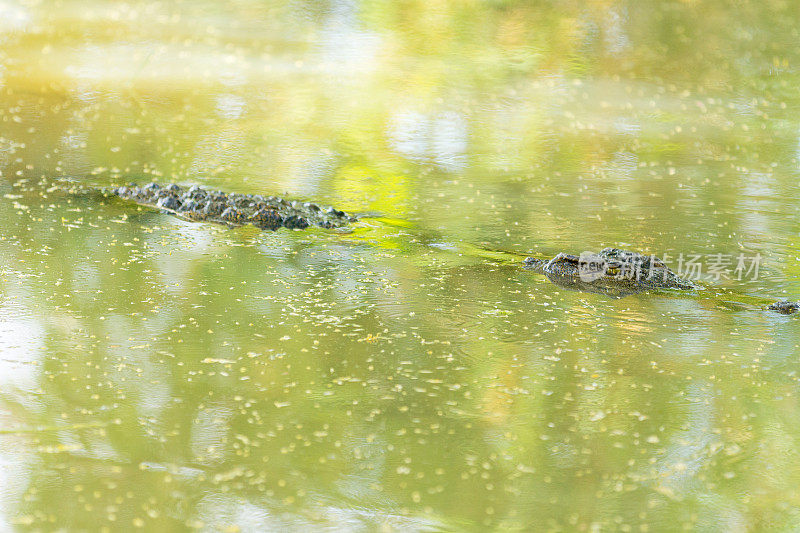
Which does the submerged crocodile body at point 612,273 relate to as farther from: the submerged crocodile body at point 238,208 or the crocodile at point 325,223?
the submerged crocodile body at point 238,208

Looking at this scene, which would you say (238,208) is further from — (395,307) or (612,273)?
(612,273)

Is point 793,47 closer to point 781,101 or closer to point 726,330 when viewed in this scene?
point 781,101

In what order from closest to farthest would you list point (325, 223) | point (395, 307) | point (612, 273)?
1. point (395, 307)
2. point (612, 273)
3. point (325, 223)

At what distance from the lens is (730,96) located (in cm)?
590

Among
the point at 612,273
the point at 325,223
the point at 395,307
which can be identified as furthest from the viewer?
the point at 325,223

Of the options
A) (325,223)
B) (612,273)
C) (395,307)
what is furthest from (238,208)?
(612,273)

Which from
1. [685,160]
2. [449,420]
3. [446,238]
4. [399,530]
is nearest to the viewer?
[399,530]

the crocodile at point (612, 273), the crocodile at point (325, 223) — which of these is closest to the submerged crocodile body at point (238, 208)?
the crocodile at point (325, 223)

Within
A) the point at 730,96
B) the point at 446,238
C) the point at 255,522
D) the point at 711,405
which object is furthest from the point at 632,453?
the point at 730,96

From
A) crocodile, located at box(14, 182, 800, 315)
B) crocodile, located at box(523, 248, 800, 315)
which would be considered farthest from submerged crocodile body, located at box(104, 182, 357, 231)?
crocodile, located at box(523, 248, 800, 315)

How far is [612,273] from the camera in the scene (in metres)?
3.23

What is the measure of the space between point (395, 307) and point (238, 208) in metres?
1.05

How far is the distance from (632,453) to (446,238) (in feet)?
5.10

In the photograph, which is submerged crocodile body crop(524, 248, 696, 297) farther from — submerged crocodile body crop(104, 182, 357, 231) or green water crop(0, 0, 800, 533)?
submerged crocodile body crop(104, 182, 357, 231)
